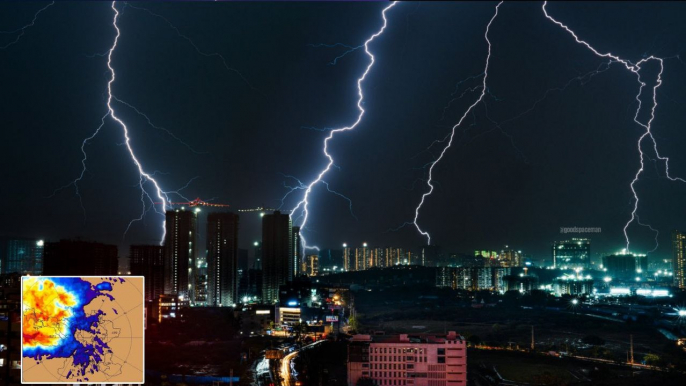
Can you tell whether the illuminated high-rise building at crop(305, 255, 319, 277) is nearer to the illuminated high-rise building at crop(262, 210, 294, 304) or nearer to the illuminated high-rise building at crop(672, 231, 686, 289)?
the illuminated high-rise building at crop(262, 210, 294, 304)

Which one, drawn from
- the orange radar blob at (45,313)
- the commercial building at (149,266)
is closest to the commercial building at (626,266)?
the commercial building at (149,266)

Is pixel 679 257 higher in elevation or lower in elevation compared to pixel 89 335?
lower

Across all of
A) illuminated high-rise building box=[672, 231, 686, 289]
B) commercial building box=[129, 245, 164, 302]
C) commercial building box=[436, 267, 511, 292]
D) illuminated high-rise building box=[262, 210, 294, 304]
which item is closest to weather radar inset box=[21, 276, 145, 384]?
commercial building box=[129, 245, 164, 302]

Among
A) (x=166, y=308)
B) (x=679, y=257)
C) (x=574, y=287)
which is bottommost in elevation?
(x=574, y=287)

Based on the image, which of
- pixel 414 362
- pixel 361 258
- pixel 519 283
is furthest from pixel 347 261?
pixel 414 362

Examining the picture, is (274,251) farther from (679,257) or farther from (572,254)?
(572,254)

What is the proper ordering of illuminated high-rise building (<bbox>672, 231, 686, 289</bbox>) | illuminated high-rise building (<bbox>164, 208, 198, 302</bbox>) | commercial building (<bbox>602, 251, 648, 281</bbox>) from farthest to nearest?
commercial building (<bbox>602, 251, 648, 281</bbox>) → illuminated high-rise building (<bbox>672, 231, 686, 289</bbox>) → illuminated high-rise building (<bbox>164, 208, 198, 302</bbox>)

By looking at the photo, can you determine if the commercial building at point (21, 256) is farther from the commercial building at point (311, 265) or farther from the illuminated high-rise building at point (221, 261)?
the commercial building at point (311, 265)
